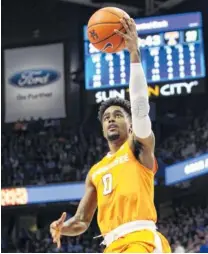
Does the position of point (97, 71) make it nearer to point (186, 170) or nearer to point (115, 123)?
point (186, 170)

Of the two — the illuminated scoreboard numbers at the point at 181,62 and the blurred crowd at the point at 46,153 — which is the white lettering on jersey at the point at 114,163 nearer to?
the illuminated scoreboard numbers at the point at 181,62

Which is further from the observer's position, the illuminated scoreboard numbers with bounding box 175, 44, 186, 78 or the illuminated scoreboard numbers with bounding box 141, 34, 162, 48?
the illuminated scoreboard numbers with bounding box 141, 34, 162, 48

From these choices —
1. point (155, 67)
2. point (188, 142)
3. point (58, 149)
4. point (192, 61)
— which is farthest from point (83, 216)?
point (58, 149)

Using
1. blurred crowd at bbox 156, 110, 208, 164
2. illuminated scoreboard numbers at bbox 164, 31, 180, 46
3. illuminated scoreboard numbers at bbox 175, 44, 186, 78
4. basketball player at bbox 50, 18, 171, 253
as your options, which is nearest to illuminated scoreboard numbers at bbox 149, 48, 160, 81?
illuminated scoreboard numbers at bbox 164, 31, 180, 46

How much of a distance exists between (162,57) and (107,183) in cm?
1343

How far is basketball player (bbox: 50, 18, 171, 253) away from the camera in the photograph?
12.0 ft

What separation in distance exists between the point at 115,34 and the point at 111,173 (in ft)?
2.91

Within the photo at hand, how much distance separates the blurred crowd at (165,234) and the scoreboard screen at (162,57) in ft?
11.4

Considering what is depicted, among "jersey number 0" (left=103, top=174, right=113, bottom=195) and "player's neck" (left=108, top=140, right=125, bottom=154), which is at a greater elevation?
"player's neck" (left=108, top=140, right=125, bottom=154)

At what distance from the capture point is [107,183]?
12.6ft

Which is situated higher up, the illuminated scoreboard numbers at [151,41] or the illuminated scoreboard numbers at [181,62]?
the illuminated scoreboard numbers at [151,41]

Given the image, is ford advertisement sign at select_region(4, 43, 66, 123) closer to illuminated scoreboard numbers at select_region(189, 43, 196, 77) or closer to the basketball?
illuminated scoreboard numbers at select_region(189, 43, 196, 77)

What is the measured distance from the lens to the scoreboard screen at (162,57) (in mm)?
16938

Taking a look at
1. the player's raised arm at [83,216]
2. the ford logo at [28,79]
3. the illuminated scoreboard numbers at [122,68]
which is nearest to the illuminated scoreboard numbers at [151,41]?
the illuminated scoreboard numbers at [122,68]
